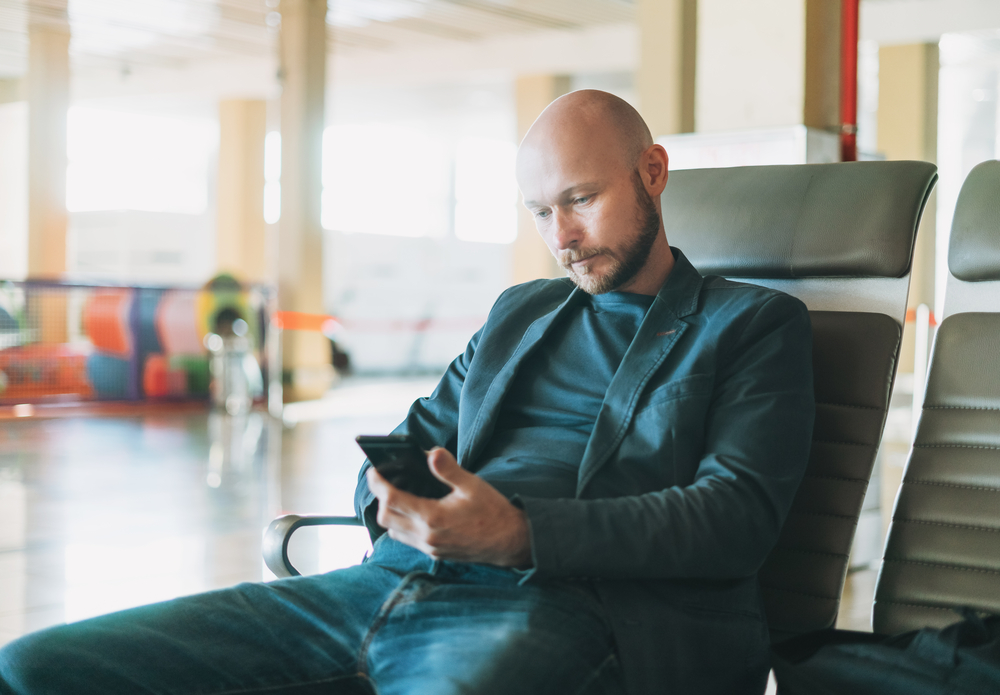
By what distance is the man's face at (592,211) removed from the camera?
1514 millimetres

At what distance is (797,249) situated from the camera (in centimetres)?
172

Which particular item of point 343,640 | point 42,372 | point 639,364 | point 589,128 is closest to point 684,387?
point 639,364

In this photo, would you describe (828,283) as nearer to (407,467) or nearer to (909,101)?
(407,467)

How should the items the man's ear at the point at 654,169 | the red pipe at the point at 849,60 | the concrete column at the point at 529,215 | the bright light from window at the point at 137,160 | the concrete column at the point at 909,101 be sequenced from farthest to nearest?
1. the bright light from window at the point at 137,160
2. the concrete column at the point at 529,215
3. the concrete column at the point at 909,101
4. the red pipe at the point at 849,60
5. the man's ear at the point at 654,169

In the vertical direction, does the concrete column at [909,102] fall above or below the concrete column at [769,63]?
above

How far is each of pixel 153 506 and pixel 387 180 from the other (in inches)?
556

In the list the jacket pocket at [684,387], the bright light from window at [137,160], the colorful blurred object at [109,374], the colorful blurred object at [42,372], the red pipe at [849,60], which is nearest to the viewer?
the jacket pocket at [684,387]

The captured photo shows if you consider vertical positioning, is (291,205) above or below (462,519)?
above

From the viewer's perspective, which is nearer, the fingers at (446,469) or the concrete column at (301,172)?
the fingers at (446,469)

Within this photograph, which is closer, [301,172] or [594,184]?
[594,184]

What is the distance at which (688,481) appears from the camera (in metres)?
1.33

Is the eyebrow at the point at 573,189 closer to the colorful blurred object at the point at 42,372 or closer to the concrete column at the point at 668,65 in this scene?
the concrete column at the point at 668,65

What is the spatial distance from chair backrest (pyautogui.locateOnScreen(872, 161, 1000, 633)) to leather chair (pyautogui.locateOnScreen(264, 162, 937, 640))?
8 centimetres

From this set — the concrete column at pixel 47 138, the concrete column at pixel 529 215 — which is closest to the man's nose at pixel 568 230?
the concrete column at pixel 47 138
